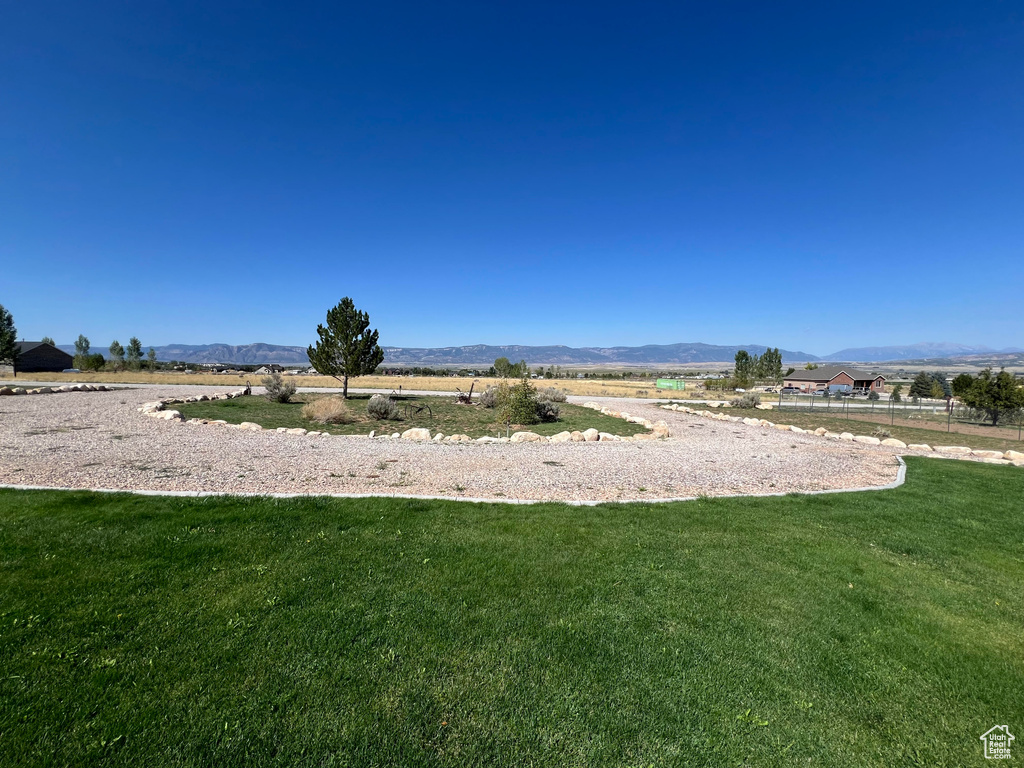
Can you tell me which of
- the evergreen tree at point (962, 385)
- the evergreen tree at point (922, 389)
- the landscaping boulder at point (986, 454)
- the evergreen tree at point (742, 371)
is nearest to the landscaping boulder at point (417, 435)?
the landscaping boulder at point (986, 454)

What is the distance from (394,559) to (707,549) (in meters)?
3.70

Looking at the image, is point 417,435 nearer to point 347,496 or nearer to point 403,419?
point 403,419

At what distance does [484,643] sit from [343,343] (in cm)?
2383

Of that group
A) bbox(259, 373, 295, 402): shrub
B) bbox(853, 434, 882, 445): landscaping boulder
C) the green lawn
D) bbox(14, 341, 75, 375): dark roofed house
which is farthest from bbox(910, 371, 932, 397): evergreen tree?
bbox(14, 341, 75, 375): dark roofed house

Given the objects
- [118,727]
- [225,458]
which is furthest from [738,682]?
[225,458]

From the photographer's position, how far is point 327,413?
1680 cm

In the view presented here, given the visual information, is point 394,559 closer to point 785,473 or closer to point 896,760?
point 896,760

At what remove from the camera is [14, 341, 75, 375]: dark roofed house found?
167 ft

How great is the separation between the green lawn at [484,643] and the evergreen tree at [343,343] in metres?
19.5

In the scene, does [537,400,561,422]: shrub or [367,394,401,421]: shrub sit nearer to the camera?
[367,394,401,421]: shrub

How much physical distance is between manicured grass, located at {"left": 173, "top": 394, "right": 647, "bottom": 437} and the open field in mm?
10156

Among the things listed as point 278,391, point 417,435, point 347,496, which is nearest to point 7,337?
point 278,391

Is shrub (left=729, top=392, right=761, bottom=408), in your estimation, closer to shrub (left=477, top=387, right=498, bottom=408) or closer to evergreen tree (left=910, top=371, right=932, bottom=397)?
shrub (left=477, top=387, right=498, bottom=408)

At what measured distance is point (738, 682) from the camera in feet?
10.1
